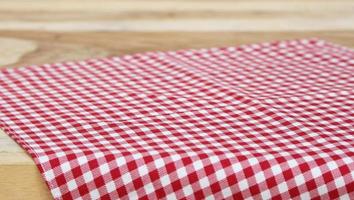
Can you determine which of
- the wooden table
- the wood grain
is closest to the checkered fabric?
the wooden table

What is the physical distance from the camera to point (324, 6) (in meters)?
1.87

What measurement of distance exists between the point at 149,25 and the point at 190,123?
2.11 feet

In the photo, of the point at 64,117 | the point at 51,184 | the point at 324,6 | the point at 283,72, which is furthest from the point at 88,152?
the point at 324,6

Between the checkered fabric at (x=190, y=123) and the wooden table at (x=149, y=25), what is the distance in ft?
0.31

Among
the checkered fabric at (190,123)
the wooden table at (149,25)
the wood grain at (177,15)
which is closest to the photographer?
the checkered fabric at (190,123)

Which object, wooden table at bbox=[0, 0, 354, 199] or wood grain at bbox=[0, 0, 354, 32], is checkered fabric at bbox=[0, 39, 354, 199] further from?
wood grain at bbox=[0, 0, 354, 32]

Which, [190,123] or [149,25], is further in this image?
[149,25]

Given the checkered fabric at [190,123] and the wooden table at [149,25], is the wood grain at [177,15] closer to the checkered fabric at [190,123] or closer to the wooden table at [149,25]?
the wooden table at [149,25]

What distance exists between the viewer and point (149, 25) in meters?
1.68

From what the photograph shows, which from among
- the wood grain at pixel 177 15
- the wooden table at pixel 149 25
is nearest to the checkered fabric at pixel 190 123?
the wooden table at pixel 149 25

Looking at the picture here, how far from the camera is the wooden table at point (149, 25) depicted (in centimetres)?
150

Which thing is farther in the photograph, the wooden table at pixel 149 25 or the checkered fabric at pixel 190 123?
the wooden table at pixel 149 25

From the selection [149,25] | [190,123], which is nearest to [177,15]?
[149,25]

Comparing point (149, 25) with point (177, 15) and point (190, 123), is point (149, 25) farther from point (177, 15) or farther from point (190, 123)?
point (190, 123)
